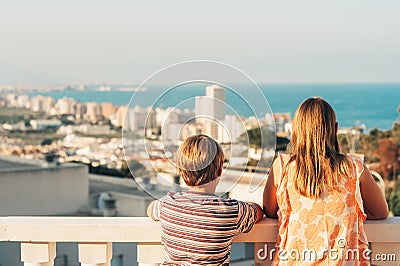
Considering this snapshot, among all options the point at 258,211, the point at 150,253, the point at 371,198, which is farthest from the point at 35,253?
the point at 371,198

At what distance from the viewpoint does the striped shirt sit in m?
2.31

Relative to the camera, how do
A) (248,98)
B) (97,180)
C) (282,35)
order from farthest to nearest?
(282,35) < (97,180) < (248,98)

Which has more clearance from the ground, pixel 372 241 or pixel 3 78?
pixel 3 78

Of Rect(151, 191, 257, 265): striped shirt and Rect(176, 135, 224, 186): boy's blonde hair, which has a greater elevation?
Rect(176, 135, 224, 186): boy's blonde hair

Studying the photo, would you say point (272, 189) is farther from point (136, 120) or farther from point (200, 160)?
point (136, 120)

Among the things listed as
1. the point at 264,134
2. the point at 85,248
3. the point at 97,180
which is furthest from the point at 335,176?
the point at 97,180

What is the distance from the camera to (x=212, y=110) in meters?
2.57

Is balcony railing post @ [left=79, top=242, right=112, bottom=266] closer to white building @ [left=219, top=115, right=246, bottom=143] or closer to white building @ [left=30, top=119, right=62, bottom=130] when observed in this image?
white building @ [left=219, top=115, right=246, bottom=143]

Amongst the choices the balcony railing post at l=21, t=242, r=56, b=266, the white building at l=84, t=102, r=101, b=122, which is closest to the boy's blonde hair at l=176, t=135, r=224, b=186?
the balcony railing post at l=21, t=242, r=56, b=266

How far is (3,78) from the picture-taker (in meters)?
71.6

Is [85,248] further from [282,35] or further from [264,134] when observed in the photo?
[282,35]

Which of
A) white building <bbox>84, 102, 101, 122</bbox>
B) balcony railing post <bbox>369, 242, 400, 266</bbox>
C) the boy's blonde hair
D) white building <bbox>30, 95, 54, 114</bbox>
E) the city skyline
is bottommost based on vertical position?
balcony railing post <bbox>369, 242, 400, 266</bbox>

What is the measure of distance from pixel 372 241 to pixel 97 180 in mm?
31030

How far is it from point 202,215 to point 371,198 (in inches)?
23.8
